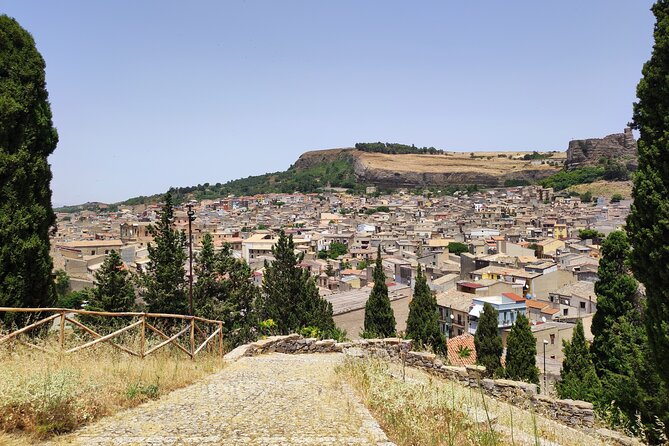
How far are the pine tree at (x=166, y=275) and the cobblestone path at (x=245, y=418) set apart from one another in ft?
42.0

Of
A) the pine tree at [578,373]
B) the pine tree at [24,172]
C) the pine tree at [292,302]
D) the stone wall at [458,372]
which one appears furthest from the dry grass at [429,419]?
the pine tree at [292,302]

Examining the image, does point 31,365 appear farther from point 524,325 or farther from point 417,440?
point 524,325

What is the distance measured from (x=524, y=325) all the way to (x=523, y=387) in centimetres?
1114

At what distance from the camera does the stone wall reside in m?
9.74

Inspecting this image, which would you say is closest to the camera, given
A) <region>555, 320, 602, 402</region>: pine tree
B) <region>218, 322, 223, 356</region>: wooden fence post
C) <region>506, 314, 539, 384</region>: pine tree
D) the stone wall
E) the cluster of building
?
the stone wall

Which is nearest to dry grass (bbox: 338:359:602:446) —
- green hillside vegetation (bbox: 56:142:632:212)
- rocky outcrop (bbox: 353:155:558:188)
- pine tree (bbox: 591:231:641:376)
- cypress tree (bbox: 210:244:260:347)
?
cypress tree (bbox: 210:244:260:347)

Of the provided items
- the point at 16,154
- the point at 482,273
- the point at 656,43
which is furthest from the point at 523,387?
the point at 482,273

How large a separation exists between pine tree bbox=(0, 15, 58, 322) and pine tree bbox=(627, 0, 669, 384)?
10.6 metres

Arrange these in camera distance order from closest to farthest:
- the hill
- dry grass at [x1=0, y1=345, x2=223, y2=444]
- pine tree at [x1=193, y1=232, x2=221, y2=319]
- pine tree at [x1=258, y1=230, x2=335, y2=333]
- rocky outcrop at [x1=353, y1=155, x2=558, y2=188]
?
1. dry grass at [x1=0, y1=345, x2=223, y2=444]
2. pine tree at [x1=193, y1=232, x2=221, y2=319]
3. pine tree at [x1=258, y1=230, x2=335, y2=333]
4. the hill
5. rocky outcrop at [x1=353, y1=155, x2=558, y2=188]

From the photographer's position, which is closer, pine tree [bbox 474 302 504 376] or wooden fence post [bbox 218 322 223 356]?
wooden fence post [bbox 218 322 223 356]

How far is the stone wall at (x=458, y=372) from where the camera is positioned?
9.74 m

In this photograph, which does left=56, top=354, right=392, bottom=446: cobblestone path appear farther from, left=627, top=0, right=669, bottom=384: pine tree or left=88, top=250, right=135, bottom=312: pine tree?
left=88, top=250, right=135, bottom=312: pine tree

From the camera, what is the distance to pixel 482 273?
42.8 m

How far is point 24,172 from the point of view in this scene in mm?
9727
